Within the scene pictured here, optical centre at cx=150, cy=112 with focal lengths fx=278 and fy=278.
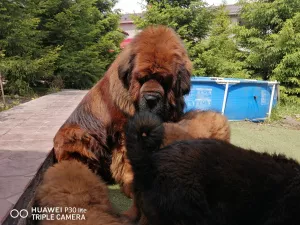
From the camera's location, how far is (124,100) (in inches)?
→ 87.6

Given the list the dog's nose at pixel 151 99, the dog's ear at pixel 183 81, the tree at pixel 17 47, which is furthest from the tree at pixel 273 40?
the dog's nose at pixel 151 99

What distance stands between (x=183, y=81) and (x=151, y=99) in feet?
1.24

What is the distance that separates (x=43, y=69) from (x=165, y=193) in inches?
377

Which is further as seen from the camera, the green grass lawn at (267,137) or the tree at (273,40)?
the tree at (273,40)

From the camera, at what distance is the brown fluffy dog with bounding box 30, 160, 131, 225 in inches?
63.4

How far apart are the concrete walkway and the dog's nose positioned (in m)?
0.96

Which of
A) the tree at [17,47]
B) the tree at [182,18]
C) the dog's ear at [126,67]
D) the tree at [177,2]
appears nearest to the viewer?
the dog's ear at [126,67]

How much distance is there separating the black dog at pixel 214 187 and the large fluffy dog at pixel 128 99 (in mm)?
662

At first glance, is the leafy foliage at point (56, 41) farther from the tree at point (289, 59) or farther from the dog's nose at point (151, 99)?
the tree at point (289, 59)

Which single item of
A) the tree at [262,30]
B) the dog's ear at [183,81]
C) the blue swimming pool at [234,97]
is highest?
the tree at [262,30]

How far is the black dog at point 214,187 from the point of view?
1384 millimetres

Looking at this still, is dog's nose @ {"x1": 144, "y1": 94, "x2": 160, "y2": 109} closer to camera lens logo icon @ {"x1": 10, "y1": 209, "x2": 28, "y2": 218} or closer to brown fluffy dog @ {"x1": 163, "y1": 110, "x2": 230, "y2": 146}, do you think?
brown fluffy dog @ {"x1": 163, "y1": 110, "x2": 230, "y2": 146}

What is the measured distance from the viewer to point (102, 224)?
5.16ft

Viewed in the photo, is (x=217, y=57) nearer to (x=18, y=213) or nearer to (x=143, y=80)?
(x=143, y=80)
